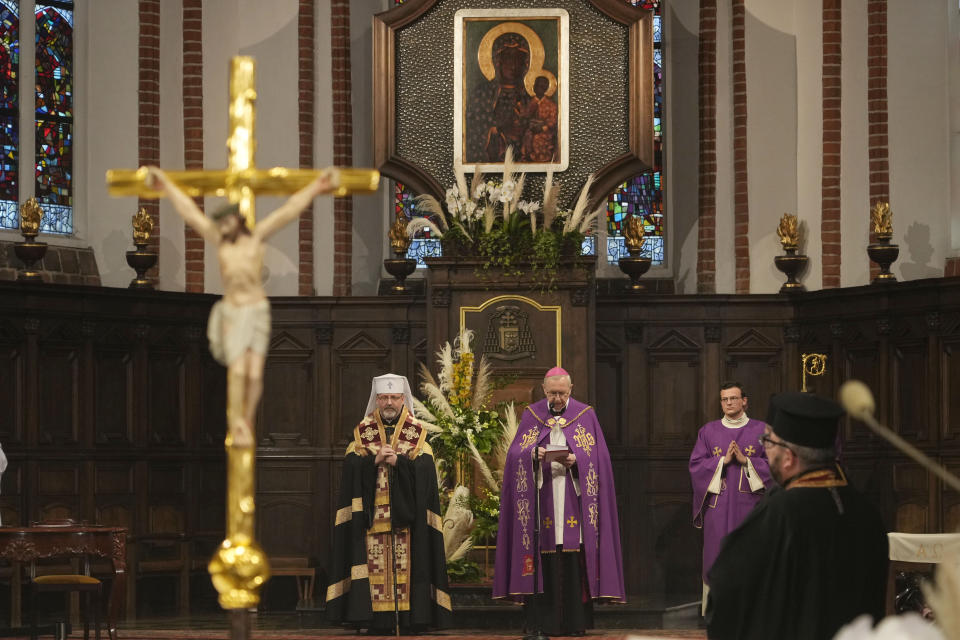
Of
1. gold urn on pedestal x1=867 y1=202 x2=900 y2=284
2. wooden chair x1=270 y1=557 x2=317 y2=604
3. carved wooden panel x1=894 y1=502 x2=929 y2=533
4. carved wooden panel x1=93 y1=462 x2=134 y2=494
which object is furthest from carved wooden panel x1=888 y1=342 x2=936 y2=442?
carved wooden panel x1=93 y1=462 x2=134 y2=494

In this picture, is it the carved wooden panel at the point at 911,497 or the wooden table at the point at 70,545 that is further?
the carved wooden panel at the point at 911,497

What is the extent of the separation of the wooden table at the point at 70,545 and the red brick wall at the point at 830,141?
753 cm

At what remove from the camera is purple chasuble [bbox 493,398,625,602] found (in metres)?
10.7

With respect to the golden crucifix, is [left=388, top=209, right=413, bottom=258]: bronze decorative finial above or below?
above

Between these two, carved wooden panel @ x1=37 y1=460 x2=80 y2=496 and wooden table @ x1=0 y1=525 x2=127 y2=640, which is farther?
carved wooden panel @ x1=37 y1=460 x2=80 y2=496

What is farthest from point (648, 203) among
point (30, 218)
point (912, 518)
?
point (30, 218)

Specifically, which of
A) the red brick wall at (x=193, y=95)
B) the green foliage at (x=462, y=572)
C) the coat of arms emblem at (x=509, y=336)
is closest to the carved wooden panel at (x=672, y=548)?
the coat of arms emblem at (x=509, y=336)

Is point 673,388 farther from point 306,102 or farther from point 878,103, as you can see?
point 306,102

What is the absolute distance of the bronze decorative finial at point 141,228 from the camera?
14.1 metres

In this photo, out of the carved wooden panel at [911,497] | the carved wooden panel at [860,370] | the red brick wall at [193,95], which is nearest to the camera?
the carved wooden panel at [911,497]

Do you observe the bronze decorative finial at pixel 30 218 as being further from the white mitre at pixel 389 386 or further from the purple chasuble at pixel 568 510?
the purple chasuble at pixel 568 510

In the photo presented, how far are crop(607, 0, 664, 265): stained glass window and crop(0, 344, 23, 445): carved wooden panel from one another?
243 inches

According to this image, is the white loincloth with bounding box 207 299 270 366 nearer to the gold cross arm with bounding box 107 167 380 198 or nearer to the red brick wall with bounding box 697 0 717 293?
the gold cross arm with bounding box 107 167 380 198

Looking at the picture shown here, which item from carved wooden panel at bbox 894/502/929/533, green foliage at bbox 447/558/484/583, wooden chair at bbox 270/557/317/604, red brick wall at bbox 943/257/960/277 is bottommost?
wooden chair at bbox 270/557/317/604
